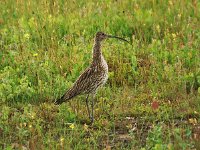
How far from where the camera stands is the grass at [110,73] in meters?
8.35

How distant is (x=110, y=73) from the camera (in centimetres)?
1032

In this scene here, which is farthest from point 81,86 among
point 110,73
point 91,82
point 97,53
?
point 110,73

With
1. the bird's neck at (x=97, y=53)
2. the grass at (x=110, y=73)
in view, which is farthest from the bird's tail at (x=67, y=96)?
the bird's neck at (x=97, y=53)

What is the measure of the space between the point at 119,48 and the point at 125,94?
61.9 inches

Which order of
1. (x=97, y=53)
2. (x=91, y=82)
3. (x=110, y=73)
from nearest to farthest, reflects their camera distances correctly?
(x=91, y=82)
(x=97, y=53)
(x=110, y=73)

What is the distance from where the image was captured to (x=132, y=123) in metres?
8.93

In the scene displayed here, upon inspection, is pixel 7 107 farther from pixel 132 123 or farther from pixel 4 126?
pixel 132 123

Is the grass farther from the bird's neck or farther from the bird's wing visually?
the bird's neck

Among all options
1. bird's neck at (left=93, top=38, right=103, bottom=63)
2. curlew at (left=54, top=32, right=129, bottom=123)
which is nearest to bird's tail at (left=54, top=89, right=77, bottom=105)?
curlew at (left=54, top=32, right=129, bottom=123)

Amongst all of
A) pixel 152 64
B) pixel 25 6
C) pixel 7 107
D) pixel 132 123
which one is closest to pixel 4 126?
pixel 7 107

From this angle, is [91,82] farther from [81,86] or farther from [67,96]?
[67,96]

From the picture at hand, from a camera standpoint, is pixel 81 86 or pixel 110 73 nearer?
pixel 81 86

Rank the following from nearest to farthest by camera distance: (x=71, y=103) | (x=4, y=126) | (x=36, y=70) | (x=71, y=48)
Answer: (x=4, y=126), (x=71, y=103), (x=36, y=70), (x=71, y=48)

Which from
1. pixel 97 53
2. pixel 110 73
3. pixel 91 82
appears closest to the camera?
pixel 91 82
